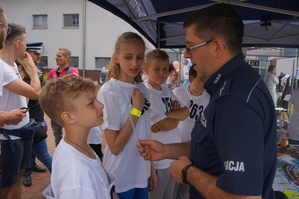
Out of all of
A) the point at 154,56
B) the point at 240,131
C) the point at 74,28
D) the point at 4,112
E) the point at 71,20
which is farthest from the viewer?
the point at 71,20

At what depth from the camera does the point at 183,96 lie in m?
2.96

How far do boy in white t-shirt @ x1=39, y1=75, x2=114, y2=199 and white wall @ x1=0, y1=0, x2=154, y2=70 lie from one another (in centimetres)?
1795

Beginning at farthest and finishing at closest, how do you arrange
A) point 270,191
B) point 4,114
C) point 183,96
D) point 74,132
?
point 183,96
point 4,114
point 74,132
point 270,191

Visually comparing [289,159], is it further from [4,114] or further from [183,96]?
[4,114]

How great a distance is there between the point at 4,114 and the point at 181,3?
8.09 feet

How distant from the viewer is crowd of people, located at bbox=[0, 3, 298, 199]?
97 cm

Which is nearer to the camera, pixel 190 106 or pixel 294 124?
pixel 190 106

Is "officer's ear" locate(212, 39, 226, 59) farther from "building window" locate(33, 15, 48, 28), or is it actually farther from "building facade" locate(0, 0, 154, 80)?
"building window" locate(33, 15, 48, 28)

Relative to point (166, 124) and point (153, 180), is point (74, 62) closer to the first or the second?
point (166, 124)

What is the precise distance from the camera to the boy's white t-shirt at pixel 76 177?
1135 mm

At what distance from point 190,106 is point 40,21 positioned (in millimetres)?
21505

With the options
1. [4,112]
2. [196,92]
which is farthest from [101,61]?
[4,112]

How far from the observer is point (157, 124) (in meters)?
2.43

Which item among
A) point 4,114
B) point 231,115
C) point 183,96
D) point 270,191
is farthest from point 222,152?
point 183,96
